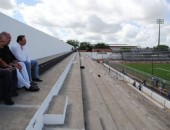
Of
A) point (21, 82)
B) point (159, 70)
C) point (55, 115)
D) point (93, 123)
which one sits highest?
point (21, 82)

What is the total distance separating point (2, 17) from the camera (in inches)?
252

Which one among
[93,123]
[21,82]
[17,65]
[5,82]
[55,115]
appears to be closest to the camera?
[5,82]

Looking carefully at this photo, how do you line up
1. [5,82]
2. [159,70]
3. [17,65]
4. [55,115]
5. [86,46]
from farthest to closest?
[86,46] < [159,70] < [17,65] < [55,115] < [5,82]

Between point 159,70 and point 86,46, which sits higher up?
point 86,46

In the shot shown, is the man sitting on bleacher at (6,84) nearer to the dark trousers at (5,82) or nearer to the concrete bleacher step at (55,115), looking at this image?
the dark trousers at (5,82)

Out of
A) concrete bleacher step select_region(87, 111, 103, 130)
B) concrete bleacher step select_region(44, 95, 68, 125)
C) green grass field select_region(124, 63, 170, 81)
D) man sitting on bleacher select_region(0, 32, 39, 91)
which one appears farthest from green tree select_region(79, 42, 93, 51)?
concrete bleacher step select_region(44, 95, 68, 125)

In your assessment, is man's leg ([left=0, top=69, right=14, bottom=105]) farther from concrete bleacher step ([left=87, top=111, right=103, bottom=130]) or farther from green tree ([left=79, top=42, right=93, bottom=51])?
green tree ([left=79, top=42, right=93, bottom=51])

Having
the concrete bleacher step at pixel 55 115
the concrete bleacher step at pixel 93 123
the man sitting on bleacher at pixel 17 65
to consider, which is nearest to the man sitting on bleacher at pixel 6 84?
the concrete bleacher step at pixel 55 115

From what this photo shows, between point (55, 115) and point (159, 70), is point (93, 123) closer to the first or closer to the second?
point (55, 115)

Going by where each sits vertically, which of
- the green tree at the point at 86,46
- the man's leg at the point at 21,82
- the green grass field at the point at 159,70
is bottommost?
the green grass field at the point at 159,70

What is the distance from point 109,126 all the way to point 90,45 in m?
112

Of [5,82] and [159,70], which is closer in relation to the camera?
[5,82]

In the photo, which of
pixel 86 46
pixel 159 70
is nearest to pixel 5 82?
pixel 159 70

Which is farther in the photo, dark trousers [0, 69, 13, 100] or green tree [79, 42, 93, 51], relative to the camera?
green tree [79, 42, 93, 51]
